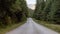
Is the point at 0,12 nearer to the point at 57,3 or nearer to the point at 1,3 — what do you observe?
the point at 1,3

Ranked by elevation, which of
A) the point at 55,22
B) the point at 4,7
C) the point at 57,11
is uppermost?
the point at 4,7

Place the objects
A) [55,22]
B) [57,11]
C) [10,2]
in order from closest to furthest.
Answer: [10,2] < [57,11] < [55,22]

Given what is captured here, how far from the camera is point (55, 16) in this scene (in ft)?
139

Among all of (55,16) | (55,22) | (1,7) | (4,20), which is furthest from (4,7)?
(55,22)

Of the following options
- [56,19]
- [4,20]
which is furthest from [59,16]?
[4,20]

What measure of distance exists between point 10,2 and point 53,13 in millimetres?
16431

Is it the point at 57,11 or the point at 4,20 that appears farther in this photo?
the point at 57,11

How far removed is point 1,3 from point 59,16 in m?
19.3

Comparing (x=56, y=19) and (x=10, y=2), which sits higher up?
(x=10, y=2)

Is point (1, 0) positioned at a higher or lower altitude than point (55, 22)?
higher

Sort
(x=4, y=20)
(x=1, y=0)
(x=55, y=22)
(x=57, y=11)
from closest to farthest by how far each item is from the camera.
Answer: (x=1, y=0), (x=4, y=20), (x=57, y=11), (x=55, y=22)

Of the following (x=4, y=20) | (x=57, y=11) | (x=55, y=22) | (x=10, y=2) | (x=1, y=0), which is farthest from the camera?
(x=55, y=22)

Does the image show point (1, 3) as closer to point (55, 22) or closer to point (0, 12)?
point (0, 12)

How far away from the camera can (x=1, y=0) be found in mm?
26891
